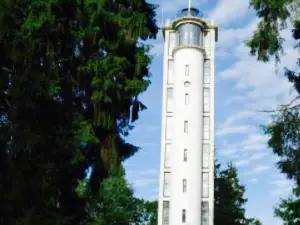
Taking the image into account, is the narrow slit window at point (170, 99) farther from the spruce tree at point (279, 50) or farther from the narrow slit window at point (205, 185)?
the spruce tree at point (279, 50)

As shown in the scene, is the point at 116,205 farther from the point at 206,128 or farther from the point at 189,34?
the point at 189,34

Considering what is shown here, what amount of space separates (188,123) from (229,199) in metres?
6.66

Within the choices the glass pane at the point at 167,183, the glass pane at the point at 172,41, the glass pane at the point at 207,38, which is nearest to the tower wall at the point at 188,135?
the glass pane at the point at 167,183

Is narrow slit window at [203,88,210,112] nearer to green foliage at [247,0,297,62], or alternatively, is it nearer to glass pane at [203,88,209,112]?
glass pane at [203,88,209,112]

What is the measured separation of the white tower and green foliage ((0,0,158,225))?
28980mm

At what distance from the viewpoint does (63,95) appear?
1527cm

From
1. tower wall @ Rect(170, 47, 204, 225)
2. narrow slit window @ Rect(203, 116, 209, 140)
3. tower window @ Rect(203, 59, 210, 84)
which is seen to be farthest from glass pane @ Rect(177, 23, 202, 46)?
narrow slit window @ Rect(203, 116, 209, 140)

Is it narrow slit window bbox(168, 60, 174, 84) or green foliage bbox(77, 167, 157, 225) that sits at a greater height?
narrow slit window bbox(168, 60, 174, 84)

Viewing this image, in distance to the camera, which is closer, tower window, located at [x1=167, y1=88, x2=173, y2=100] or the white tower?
the white tower

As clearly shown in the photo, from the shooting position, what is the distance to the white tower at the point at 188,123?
44.6 meters

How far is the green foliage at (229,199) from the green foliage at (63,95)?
29.8 metres

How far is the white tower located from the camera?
44.6m

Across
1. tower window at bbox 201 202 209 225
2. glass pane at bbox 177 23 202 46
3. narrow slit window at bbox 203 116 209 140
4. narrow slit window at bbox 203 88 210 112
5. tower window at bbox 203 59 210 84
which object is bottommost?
tower window at bbox 201 202 209 225

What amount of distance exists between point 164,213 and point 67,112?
3225cm
